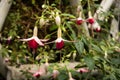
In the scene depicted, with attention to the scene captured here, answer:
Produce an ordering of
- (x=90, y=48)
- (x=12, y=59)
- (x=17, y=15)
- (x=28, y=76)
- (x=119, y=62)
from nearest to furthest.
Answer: (x=90, y=48) → (x=119, y=62) → (x=28, y=76) → (x=12, y=59) → (x=17, y=15)

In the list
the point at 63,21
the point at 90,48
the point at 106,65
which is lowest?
the point at 106,65

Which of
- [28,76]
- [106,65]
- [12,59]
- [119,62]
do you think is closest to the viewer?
[106,65]

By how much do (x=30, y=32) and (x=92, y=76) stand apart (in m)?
0.73

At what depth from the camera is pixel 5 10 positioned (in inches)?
105

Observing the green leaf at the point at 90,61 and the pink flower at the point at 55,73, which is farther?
the pink flower at the point at 55,73

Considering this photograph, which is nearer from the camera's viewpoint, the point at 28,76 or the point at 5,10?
the point at 28,76

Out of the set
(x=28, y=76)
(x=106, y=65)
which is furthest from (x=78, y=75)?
(x=28, y=76)

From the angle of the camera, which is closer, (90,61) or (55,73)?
(90,61)

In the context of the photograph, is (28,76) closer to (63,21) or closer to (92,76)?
(92,76)

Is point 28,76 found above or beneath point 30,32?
beneath

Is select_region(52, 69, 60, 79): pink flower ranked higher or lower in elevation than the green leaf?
lower

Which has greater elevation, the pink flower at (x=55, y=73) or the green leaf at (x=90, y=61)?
the green leaf at (x=90, y=61)

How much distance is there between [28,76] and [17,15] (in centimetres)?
60

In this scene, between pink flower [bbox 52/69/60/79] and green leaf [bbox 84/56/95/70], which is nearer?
green leaf [bbox 84/56/95/70]
